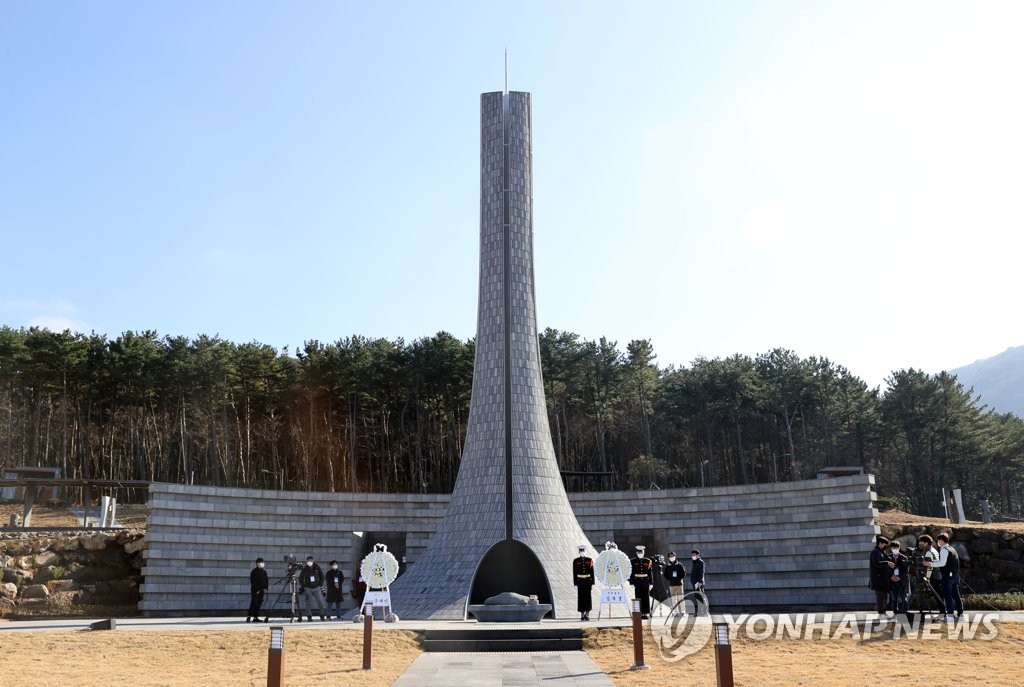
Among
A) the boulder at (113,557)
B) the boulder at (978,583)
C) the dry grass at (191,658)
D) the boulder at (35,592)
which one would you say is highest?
the boulder at (113,557)

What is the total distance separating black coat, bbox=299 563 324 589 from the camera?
14616 mm

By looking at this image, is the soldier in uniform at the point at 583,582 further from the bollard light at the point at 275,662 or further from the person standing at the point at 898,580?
the bollard light at the point at 275,662

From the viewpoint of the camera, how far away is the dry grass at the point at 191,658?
881 centimetres

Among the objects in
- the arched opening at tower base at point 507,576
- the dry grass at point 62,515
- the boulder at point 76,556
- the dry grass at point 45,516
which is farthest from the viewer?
the dry grass at point 62,515

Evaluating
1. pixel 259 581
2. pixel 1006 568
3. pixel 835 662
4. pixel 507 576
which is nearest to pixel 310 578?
pixel 259 581

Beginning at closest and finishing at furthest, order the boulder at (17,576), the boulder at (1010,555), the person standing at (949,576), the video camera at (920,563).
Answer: the person standing at (949,576) → the video camera at (920,563) → the boulder at (17,576) → the boulder at (1010,555)

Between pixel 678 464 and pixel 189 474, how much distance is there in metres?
24.7

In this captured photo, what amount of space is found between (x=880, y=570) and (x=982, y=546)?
38.1 feet

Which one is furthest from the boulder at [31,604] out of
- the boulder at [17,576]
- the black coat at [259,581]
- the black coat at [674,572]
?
the black coat at [674,572]

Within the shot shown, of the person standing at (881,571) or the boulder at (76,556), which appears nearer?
the person standing at (881,571)

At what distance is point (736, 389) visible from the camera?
39656mm

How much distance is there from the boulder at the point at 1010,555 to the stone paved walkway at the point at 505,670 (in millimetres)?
16091

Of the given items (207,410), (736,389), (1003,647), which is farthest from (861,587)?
(207,410)

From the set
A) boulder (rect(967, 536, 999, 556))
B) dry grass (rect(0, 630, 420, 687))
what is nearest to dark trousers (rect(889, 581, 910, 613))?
dry grass (rect(0, 630, 420, 687))
